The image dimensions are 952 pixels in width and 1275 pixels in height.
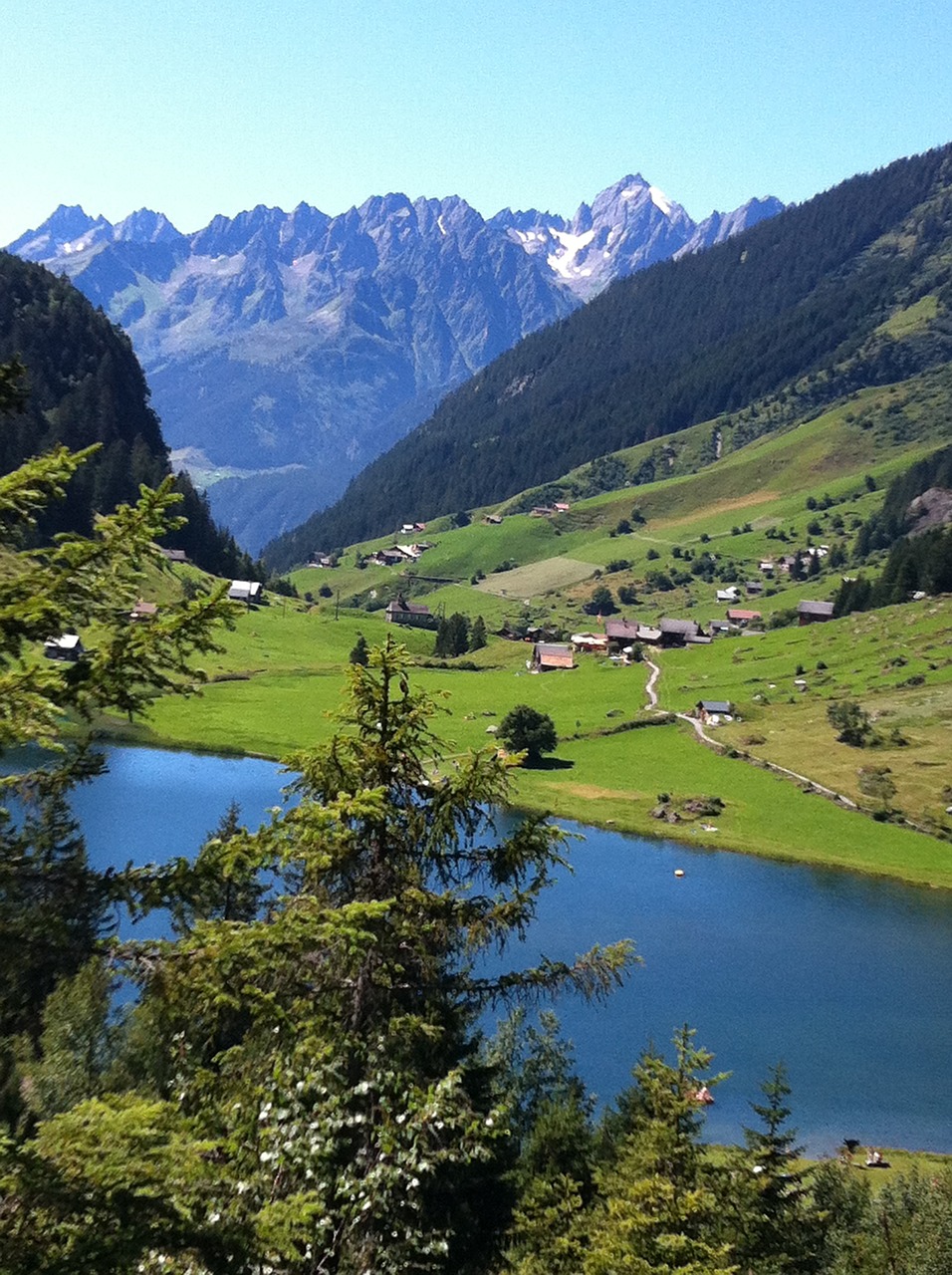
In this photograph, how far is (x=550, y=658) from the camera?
170 meters

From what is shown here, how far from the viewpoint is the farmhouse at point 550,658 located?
169 meters

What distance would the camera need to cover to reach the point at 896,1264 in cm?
3052

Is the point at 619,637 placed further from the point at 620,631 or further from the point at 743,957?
the point at 743,957

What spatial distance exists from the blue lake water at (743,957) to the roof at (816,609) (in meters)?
89.1

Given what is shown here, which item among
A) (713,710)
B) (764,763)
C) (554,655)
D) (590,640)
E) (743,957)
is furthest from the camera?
(590,640)

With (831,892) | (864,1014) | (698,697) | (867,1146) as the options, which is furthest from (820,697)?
(867,1146)

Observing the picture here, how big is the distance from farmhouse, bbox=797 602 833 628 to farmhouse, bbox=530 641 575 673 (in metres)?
47.9

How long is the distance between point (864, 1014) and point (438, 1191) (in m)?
50.1

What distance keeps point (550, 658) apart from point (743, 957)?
97929mm

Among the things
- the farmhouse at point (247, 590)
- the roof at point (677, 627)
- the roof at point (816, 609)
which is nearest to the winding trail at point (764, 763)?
the roof at point (677, 627)

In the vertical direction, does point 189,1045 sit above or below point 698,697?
below

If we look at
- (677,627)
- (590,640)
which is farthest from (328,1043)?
(677,627)

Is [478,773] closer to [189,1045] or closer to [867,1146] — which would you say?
[189,1045]

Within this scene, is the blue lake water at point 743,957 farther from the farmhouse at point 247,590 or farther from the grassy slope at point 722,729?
the farmhouse at point 247,590
